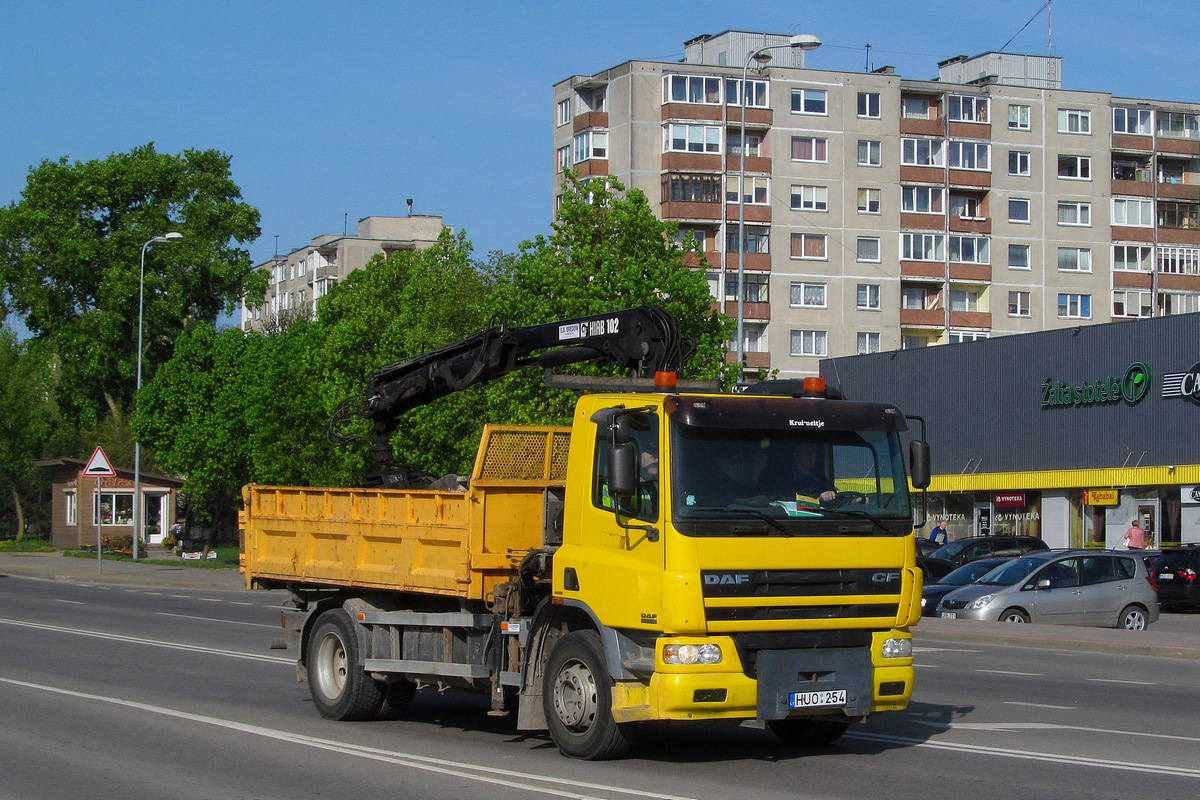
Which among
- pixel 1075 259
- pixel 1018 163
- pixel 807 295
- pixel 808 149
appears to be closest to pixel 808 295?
pixel 807 295

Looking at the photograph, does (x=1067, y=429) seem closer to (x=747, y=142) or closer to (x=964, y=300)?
(x=964, y=300)

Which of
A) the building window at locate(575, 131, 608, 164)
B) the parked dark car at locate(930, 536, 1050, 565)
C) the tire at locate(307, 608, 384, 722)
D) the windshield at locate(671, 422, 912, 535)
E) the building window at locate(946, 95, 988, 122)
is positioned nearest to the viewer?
the windshield at locate(671, 422, 912, 535)

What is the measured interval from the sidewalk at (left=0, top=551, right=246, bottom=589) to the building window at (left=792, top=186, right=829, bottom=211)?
136 feet

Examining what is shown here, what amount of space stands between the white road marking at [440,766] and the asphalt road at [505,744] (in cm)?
2

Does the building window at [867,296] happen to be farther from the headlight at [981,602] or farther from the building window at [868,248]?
the headlight at [981,602]

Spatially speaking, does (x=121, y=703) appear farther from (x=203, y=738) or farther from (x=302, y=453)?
(x=302, y=453)

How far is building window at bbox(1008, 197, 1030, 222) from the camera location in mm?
77312

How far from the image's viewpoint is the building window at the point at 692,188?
72000 mm

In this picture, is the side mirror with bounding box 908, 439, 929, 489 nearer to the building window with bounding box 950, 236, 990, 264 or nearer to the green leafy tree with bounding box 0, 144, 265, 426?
the green leafy tree with bounding box 0, 144, 265, 426

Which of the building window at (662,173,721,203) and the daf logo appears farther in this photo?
the building window at (662,173,721,203)

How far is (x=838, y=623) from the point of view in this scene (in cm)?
890

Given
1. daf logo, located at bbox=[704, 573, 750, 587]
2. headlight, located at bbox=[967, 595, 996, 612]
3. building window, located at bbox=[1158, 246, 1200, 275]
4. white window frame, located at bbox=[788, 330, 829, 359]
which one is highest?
building window, located at bbox=[1158, 246, 1200, 275]

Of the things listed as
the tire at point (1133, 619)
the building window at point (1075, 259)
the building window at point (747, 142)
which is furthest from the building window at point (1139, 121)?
the tire at point (1133, 619)

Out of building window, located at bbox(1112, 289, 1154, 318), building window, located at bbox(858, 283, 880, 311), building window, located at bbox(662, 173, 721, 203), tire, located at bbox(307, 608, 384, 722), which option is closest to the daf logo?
tire, located at bbox(307, 608, 384, 722)
